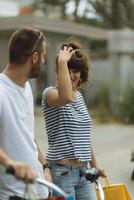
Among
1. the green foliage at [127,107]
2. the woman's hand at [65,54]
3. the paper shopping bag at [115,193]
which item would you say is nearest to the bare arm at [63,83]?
the woman's hand at [65,54]

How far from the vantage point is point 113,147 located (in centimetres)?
1172

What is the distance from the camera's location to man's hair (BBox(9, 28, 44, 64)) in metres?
3.03

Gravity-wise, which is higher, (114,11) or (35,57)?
(35,57)

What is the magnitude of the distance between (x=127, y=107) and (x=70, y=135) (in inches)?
512

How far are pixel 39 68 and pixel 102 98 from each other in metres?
14.9

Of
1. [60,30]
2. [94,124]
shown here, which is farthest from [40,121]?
[60,30]

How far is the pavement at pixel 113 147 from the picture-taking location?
860cm

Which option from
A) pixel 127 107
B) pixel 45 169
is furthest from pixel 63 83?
pixel 127 107

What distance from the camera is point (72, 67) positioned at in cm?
371

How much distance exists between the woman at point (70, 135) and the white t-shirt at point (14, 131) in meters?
0.55

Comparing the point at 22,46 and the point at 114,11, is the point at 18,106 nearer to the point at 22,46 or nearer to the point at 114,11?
the point at 22,46

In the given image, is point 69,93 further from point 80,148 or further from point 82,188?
point 82,188

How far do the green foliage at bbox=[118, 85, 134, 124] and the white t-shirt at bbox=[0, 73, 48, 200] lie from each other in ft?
43.9

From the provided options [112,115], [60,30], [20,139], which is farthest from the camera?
[60,30]
